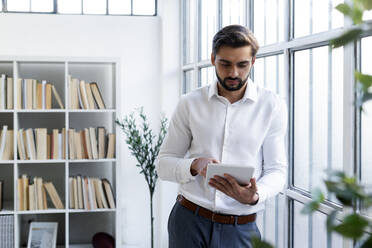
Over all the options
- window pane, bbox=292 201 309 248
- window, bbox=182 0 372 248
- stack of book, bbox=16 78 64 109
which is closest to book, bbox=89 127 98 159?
stack of book, bbox=16 78 64 109

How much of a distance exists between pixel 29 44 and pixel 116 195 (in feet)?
5.69

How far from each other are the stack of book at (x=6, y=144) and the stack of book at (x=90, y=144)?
0.49 meters

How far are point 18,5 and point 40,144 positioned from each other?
1.56 metres

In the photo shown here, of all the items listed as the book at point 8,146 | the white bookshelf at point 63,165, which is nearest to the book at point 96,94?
the white bookshelf at point 63,165

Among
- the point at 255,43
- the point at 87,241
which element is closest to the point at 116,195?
the point at 87,241

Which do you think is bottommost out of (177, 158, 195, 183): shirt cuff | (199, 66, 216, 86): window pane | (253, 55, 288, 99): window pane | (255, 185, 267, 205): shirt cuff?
(255, 185, 267, 205): shirt cuff

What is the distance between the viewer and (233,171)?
1.97 meters

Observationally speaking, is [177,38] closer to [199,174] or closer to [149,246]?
[149,246]

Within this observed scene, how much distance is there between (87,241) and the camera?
5.14 m

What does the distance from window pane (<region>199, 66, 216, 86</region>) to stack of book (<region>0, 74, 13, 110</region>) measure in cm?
159

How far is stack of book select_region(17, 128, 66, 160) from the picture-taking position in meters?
4.46

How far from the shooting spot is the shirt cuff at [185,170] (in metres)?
2.15

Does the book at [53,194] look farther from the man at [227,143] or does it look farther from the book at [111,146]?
the man at [227,143]

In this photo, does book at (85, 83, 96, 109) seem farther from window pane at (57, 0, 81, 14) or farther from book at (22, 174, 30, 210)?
window pane at (57, 0, 81, 14)
